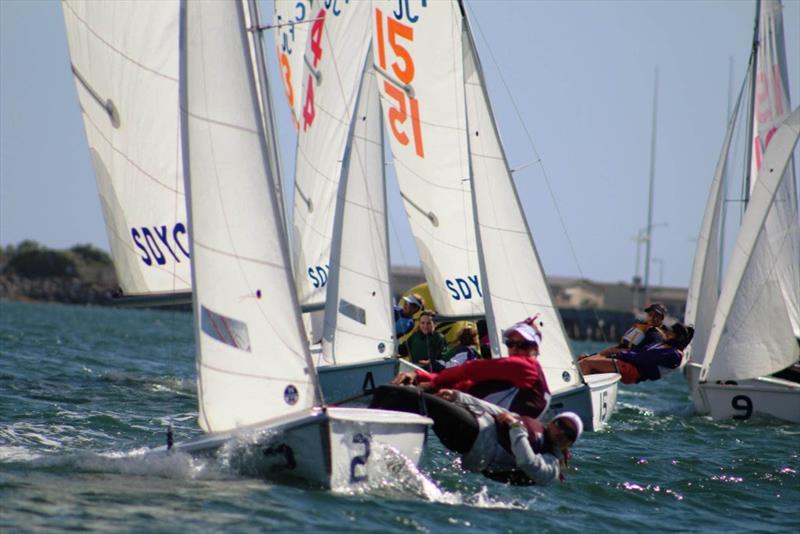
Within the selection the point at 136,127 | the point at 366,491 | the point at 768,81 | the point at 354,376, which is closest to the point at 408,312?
the point at 354,376

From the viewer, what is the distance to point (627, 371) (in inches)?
685

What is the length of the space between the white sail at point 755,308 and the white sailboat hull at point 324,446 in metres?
8.84

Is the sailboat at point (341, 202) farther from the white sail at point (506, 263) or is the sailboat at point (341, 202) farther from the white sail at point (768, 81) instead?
the white sail at point (768, 81)

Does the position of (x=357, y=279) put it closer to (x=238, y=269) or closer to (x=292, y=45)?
(x=292, y=45)

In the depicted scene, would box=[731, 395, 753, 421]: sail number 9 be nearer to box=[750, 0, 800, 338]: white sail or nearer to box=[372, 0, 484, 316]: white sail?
box=[372, 0, 484, 316]: white sail

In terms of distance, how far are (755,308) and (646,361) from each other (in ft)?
5.86

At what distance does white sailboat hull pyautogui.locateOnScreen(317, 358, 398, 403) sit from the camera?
15898 millimetres

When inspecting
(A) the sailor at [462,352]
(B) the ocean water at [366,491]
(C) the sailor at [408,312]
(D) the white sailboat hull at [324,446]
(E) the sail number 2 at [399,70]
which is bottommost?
(B) the ocean water at [366,491]

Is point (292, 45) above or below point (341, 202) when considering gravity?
above

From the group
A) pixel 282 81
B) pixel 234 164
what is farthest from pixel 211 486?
pixel 282 81

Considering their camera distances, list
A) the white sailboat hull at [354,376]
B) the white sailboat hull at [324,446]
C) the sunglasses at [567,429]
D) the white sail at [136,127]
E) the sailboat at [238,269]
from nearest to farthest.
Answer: the white sailboat hull at [324,446] → the sailboat at [238,269] → the sunglasses at [567,429] → the white sail at [136,127] → the white sailboat hull at [354,376]

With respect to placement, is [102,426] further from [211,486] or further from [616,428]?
[616,428]

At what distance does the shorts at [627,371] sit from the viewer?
56.9 feet

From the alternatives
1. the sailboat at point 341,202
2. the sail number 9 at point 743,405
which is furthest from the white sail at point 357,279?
the sail number 9 at point 743,405
